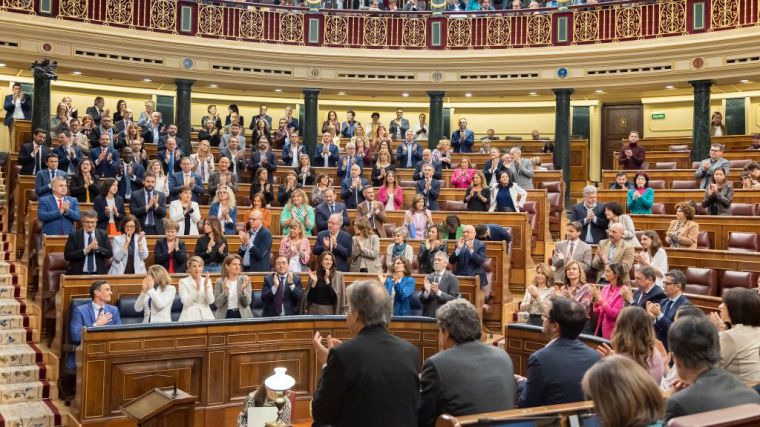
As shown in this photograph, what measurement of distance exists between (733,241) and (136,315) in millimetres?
5630

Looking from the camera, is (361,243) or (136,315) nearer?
(136,315)

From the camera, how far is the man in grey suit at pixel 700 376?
7.78ft

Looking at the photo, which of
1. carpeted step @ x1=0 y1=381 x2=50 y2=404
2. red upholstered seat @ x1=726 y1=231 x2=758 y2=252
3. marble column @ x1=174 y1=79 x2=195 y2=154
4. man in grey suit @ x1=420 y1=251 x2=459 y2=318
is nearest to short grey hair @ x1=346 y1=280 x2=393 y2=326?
man in grey suit @ x1=420 y1=251 x2=459 y2=318

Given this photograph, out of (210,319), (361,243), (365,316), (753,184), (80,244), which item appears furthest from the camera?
(753,184)

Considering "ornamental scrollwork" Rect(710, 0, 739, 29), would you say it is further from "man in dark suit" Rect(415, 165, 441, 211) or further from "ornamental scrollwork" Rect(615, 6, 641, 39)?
"man in dark suit" Rect(415, 165, 441, 211)

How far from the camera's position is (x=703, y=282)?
278 inches

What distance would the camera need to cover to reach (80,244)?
6727 mm

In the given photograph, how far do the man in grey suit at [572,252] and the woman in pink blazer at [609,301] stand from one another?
1.44m

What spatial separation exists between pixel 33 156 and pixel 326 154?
3.72 metres

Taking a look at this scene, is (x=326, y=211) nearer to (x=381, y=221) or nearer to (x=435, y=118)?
(x=381, y=221)

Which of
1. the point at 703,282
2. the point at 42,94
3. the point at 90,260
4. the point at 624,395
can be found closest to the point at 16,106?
the point at 42,94

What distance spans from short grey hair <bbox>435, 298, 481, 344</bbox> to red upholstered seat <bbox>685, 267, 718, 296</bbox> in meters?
4.74

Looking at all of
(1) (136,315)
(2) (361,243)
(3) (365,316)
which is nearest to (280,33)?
(2) (361,243)

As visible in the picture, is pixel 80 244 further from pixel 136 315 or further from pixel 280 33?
pixel 280 33
